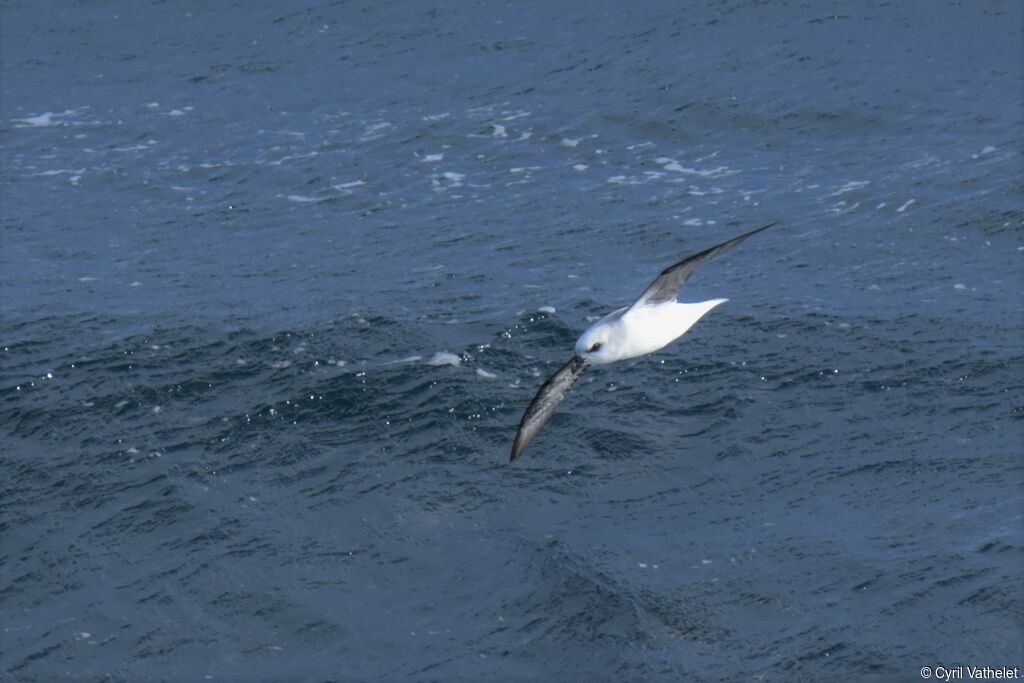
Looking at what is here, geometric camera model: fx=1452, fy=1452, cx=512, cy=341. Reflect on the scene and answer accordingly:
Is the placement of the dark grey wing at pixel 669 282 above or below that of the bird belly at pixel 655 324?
above

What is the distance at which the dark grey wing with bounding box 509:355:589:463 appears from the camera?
64.8 feet

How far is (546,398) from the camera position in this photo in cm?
1998

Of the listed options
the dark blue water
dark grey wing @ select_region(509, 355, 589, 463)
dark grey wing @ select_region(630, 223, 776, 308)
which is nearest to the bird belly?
dark grey wing @ select_region(630, 223, 776, 308)

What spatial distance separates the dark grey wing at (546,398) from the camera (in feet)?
64.8

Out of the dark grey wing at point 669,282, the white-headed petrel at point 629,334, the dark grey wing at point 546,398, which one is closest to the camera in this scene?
the dark grey wing at point 669,282

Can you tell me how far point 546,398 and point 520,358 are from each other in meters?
8.52

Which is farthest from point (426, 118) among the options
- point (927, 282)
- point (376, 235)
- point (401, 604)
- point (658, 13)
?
point (401, 604)

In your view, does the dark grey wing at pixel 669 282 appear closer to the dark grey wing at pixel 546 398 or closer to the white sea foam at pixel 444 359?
the dark grey wing at pixel 546 398

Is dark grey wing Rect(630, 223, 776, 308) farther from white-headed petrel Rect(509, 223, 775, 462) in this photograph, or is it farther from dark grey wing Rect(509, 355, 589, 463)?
dark grey wing Rect(509, 355, 589, 463)

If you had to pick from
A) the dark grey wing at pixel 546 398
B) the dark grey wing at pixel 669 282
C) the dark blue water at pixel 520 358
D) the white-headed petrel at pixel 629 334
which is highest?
the dark grey wing at pixel 669 282

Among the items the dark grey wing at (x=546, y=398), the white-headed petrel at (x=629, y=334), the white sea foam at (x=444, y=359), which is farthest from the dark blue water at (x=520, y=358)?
the white-headed petrel at (x=629, y=334)

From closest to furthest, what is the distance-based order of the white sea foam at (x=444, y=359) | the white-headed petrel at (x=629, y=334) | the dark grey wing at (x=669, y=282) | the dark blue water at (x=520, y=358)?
1. the dark grey wing at (x=669, y=282)
2. the white-headed petrel at (x=629, y=334)
3. the dark blue water at (x=520, y=358)
4. the white sea foam at (x=444, y=359)

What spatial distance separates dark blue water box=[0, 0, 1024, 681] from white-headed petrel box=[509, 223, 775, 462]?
3.87 metres

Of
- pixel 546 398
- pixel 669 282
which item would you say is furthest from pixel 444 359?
pixel 669 282
